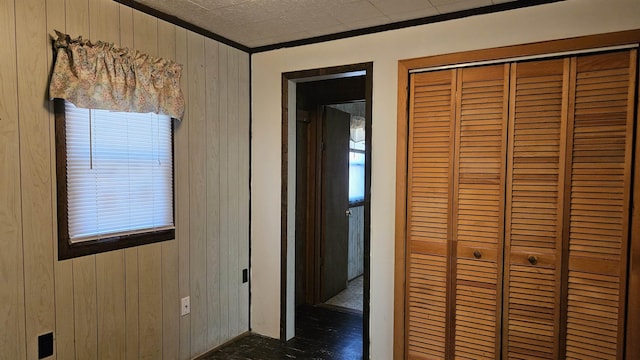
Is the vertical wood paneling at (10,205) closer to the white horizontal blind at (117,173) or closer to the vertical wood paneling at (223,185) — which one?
the white horizontal blind at (117,173)

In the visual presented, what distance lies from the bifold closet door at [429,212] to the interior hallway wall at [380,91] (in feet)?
0.44

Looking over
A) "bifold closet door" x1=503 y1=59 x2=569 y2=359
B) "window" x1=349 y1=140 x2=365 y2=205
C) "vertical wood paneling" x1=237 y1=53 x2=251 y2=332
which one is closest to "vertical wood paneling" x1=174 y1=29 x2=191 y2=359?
"vertical wood paneling" x1=237 y1=53 x2=251 y2=332

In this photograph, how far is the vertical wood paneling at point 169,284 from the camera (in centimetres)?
244

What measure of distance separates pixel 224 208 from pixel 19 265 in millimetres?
1315

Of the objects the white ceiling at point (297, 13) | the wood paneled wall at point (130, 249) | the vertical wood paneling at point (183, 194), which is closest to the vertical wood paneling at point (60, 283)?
the wood paneled wall at point (130, 249)

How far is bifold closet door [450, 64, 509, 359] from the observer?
2.22 m

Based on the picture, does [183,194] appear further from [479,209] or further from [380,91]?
[479,209]

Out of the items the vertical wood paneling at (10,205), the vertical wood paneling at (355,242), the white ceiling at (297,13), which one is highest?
the white ceiling at (297,13)

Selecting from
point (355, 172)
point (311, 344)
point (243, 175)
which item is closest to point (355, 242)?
point (355, 172)

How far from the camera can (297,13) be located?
7.82 feet

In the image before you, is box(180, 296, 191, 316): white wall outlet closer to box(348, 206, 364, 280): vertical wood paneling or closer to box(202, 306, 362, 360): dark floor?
box(202, 306, 362, 360): dark floor

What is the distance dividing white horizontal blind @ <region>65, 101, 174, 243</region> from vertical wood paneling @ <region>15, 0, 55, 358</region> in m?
0.11

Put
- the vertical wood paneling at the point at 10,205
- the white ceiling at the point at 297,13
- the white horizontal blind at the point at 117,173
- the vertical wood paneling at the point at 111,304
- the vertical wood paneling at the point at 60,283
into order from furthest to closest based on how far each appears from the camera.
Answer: the white ceiling at the point at 297,13 → the vertical wood paneling at the point at 111,304 → the white horizontal blind at the point at 117,173 → the vertical wood paneling at the point at 60,283 → the vertical wood paneling at the point at 10,205

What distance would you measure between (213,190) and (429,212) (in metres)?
1.51
